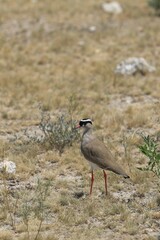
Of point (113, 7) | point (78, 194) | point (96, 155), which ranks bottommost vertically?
point (113, 7)

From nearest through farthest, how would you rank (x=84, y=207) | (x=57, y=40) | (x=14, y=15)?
(x=84, y=207)
(x=57, y=40)
(x=14, y=15)

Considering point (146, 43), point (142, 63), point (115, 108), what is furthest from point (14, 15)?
point (115, 108)

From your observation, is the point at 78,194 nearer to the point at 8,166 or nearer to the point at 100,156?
the point at 100,156

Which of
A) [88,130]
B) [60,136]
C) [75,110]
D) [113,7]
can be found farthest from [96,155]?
[113,7]

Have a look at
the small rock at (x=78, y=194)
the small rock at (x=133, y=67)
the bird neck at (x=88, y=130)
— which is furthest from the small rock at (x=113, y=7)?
the small rock at (x=78, y=194)

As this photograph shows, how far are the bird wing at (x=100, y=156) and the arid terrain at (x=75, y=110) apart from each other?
0.57 meters

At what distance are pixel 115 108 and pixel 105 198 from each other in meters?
4.95

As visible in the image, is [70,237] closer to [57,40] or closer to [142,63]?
[142,63]

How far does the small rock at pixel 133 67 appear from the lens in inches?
638

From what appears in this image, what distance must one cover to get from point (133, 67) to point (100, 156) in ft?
24.5

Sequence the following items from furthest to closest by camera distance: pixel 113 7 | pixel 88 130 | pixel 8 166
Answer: pixel 113 7 < pixel 8 166 < pixel 88 130

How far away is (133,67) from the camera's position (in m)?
16.2

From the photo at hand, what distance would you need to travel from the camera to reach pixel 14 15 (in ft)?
72.5

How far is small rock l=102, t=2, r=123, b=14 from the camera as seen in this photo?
22.8 m
